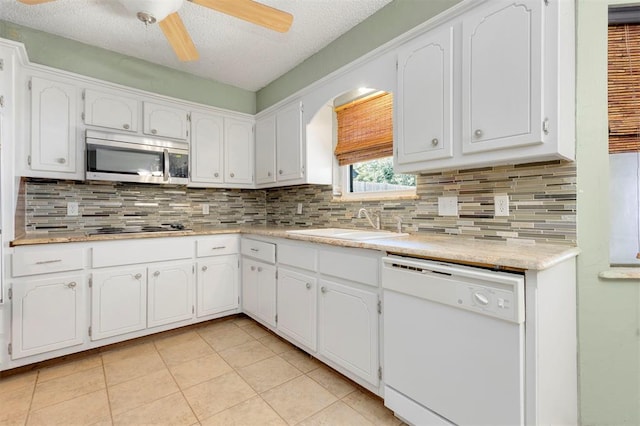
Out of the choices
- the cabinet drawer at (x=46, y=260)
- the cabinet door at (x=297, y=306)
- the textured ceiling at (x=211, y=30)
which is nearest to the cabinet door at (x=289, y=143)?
the textured ceiling at (x=211, y=30)

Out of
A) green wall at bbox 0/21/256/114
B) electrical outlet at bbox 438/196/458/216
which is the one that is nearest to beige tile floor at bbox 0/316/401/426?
electrical outlet at bbox 438/196/458/216

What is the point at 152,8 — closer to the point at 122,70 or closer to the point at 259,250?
the point at 122,70

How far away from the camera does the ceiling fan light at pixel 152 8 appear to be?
1655mm

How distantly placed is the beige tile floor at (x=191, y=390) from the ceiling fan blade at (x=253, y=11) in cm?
218

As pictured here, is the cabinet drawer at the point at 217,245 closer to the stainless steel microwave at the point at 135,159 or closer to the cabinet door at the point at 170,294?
the cabinet door at the point at 170,294

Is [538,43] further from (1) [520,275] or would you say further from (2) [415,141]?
(1) [520,275]

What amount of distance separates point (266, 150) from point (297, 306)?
1738 millimetres

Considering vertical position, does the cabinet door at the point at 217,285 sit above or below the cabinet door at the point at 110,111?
below

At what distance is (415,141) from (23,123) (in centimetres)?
277

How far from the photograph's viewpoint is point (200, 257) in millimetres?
2732

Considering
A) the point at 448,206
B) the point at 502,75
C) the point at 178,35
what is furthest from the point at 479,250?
the point at 178,35

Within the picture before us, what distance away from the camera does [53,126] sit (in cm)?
236

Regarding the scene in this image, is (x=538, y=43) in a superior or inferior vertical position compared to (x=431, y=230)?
superior

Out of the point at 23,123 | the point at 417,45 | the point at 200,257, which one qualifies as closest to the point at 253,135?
the point at 200,257
